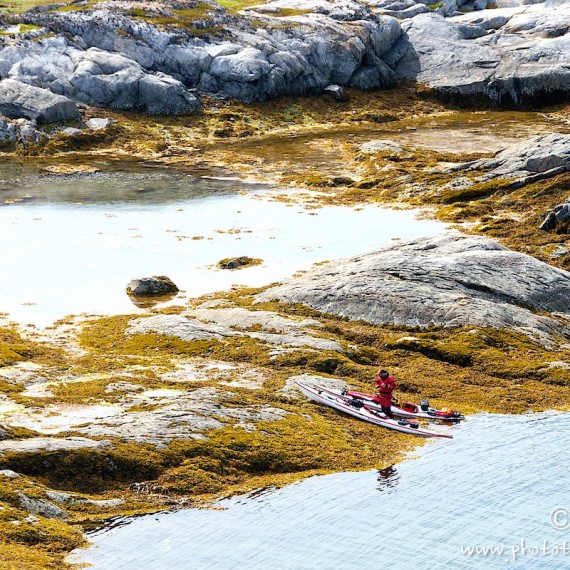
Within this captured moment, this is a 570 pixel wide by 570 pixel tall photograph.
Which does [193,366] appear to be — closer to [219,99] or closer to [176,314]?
[176,314]

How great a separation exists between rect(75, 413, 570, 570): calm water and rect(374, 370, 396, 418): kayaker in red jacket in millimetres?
2549

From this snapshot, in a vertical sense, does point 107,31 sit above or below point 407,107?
above

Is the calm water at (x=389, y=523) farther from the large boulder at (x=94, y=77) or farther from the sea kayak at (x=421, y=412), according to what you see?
the large boulder at (x=94, y=77)

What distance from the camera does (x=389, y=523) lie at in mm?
27219

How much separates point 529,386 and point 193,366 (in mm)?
14551

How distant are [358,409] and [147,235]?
31.7 meters

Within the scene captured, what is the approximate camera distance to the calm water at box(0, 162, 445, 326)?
2015 inches

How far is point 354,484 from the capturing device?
29.4 m

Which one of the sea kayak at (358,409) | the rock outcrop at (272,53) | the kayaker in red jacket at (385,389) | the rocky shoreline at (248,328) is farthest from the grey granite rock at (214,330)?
the rock outcrop at (272,53)

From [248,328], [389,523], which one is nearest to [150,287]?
[248,328]

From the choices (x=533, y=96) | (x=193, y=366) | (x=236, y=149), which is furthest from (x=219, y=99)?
(x=193, y=366)

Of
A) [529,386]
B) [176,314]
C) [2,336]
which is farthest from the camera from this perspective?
[176,314]

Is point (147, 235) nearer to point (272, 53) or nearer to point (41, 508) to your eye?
point (41, 508)

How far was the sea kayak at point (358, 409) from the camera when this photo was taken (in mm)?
33375
